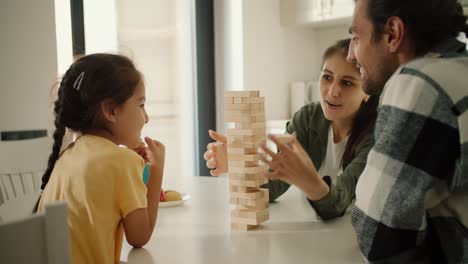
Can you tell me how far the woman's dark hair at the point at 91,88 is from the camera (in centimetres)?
120

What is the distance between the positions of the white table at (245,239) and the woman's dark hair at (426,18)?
0.46 m

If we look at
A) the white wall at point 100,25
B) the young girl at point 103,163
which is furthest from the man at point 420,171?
the white wall at point 100,25

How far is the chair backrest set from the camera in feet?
2.15

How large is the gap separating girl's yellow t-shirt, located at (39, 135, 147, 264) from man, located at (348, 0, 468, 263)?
49 centimetres

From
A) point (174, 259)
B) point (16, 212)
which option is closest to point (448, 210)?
point (174, 259)

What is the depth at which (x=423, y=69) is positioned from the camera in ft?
2.89

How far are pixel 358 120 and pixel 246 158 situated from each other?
20.3 inches

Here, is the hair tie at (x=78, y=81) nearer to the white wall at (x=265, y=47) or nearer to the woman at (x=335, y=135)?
the woman at (x=335, y=135)

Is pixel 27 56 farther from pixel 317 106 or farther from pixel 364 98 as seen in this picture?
pixel 364 98

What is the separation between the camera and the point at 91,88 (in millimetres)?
1200

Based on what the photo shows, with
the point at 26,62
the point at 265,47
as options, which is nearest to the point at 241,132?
the point at 26,62

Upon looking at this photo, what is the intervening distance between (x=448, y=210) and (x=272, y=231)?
434 mm

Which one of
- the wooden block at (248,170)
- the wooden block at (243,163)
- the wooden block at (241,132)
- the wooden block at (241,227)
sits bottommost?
the wooden block at (241,227)

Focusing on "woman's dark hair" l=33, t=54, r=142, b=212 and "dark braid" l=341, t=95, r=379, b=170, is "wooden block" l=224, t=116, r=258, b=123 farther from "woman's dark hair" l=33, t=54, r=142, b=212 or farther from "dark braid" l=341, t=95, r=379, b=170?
"dark braid" l=341, t=95, r=379, b=170
